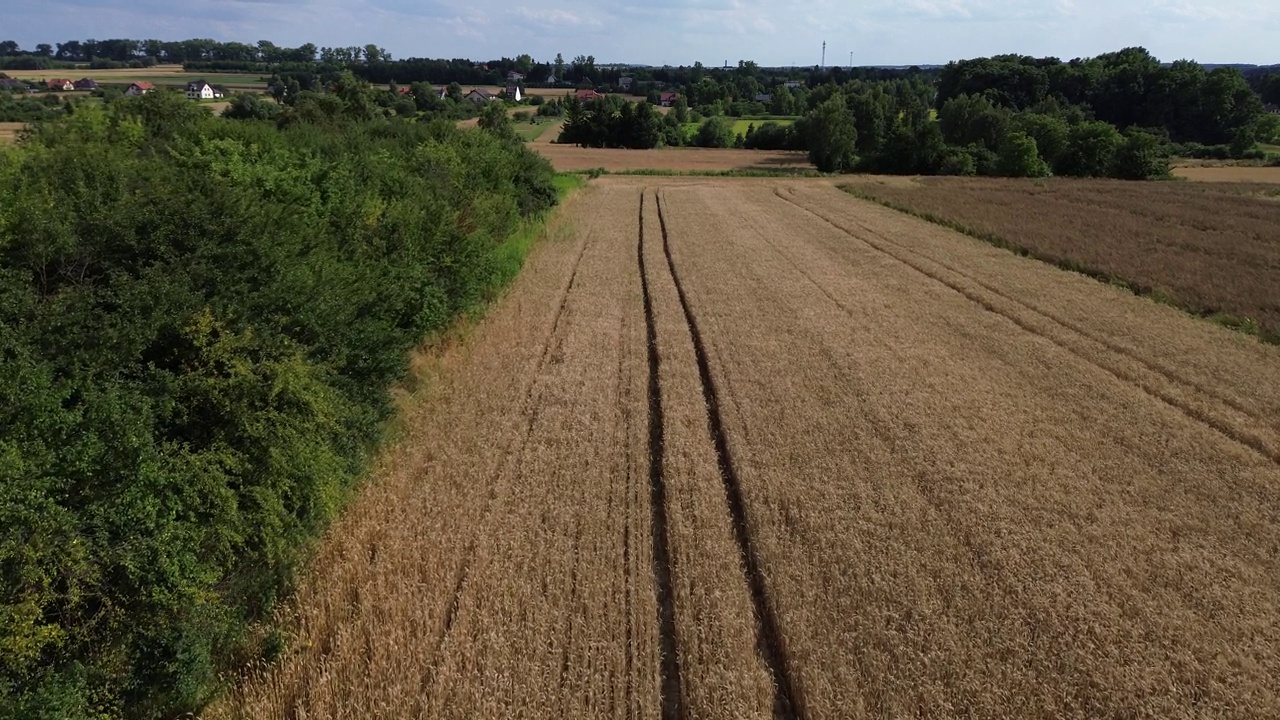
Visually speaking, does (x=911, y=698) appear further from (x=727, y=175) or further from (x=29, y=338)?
(x=727, y=175)

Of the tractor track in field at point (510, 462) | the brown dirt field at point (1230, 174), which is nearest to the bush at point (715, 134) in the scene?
the brown dirt field at point (1230, 174)

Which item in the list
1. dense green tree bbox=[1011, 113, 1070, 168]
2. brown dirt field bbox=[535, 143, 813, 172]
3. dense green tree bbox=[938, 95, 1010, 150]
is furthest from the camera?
dense green tree bbox=[938, 95, 1010, 150]

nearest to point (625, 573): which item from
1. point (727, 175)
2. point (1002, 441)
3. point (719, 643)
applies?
point (719, 643)

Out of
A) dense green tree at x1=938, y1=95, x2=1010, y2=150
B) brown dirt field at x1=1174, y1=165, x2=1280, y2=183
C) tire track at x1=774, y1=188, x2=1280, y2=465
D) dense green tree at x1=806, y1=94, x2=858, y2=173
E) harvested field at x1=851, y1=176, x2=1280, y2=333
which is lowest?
tire track at x1=774, y1=188, x2=1280, y2=465

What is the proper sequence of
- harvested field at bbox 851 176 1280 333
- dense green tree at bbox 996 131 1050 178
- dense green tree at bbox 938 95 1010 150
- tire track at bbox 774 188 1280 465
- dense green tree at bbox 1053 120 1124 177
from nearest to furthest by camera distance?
tire track at bbox 774 188 1280 465
harvested field at bbox 851 176 1280 333
dense green tree at bbox 996 131 1050 178
dense green tree at bbox 1053 120 1124 177
dense green tree at bbox 938 95 1010 150

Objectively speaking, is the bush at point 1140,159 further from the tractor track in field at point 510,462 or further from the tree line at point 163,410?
the tree line at point 163,410

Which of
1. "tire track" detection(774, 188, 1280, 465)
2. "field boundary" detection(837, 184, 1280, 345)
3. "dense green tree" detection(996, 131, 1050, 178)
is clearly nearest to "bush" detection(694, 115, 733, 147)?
"dense green tree" detection(996, 131, 1050, 178)

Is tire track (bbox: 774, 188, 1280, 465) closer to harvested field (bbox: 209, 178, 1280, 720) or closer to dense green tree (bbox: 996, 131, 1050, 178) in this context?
harvested field (bbox: 209, 178, 1280, 720)
